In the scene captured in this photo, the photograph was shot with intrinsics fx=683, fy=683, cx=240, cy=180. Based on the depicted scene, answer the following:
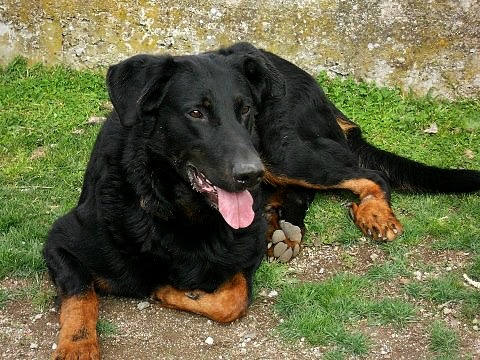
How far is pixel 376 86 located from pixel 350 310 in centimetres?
318

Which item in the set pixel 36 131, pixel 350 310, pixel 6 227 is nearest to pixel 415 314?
pixel 350 310

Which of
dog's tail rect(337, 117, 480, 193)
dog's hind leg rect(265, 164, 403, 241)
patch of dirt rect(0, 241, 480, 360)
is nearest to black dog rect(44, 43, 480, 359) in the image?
patch of dirt rect(0, 241, 480, 360)

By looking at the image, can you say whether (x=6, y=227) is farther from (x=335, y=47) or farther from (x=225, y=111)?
(x=335, y=47)

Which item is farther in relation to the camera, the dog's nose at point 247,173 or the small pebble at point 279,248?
the small pebble at point 279,248

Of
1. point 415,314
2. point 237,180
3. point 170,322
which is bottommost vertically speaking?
point 170,322

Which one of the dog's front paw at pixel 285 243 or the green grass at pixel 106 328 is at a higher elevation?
the dog's front paw at pixel 285 243

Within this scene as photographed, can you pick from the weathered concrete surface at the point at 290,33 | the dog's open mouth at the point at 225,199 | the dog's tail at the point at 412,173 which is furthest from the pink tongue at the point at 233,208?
the weathered concrete surface at the point at 290,33

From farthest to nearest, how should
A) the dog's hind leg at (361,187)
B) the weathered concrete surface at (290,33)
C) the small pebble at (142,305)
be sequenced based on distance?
1. the weathered concrete surface at (290,33)
2. the dog's hind leg at (361,187)
3. the small pebble at (142,305)

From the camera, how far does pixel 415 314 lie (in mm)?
3986

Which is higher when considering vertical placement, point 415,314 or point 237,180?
point 237,180

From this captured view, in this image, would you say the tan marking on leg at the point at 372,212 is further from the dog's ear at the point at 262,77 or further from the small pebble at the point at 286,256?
the dog's ear at the point at 262,77

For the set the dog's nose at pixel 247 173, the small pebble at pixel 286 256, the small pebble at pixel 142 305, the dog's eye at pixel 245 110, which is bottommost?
the small pebble at pixel 142 305

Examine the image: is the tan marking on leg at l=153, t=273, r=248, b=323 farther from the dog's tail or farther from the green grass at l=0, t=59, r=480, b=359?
the dog's tail

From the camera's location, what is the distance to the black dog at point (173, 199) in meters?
3.52
